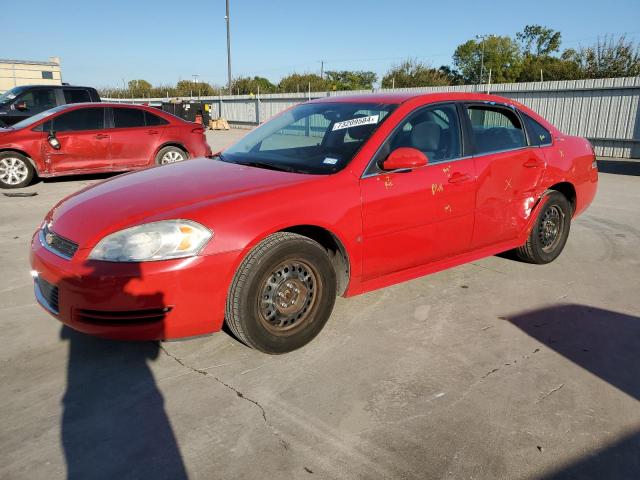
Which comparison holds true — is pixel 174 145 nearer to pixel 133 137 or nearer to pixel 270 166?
pixel 133 137

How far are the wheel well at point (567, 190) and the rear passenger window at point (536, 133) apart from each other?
0.45m

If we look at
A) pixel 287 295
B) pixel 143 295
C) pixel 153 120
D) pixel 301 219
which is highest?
pixel 153 120

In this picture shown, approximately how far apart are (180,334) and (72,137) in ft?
24.8

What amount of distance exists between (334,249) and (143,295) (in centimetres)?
130

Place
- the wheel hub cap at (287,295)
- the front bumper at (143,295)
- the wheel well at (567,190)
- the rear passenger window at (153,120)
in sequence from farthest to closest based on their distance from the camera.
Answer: the rear passenger window at (153,120), the wheel well at (567,190), the wheel hub cap at (287,295), the front bumper at (143,295)

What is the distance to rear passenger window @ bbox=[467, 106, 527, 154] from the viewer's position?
4.18 metres

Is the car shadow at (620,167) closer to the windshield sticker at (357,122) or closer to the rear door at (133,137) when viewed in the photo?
the rear door at (133,137)

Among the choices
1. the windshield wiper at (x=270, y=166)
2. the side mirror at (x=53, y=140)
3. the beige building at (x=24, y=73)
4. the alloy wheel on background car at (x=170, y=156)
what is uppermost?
the beige building at (x=24, y=73)

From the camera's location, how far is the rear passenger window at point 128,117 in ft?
31.3

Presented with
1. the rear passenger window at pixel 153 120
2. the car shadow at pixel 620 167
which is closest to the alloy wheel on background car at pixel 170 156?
the rear passenger window at pixel 153 120

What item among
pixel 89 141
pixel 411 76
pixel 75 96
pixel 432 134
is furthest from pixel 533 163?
pixel 411 76

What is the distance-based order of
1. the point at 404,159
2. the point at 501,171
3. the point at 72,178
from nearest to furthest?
the point at 404,159 < the point at 501,171 < the point at 72,178

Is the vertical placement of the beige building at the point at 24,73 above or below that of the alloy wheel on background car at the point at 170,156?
above

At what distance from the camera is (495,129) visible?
4.42 meters
